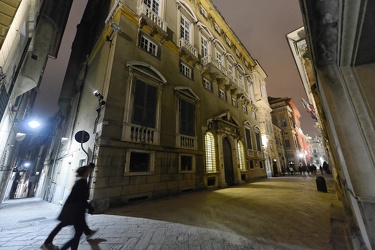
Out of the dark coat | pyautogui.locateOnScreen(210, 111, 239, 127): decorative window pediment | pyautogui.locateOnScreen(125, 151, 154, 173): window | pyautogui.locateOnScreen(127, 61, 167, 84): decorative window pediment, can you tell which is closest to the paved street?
the dark coat

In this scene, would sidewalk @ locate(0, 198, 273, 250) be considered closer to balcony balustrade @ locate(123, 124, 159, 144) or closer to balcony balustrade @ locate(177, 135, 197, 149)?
balcony balustrade @ locate(123, 124, 159, 144)

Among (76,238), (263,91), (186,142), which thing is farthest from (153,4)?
(263,91)

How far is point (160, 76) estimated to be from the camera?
9477 millimetres

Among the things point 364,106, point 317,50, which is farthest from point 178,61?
point 364,106

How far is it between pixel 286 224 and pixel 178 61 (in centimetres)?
1157

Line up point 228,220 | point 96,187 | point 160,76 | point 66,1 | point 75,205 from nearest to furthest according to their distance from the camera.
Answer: point 75,205 → point 228,220 → point 96,187 → point 160,76 → point 66,1

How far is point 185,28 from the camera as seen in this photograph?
1382cm

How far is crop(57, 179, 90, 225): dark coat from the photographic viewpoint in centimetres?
273

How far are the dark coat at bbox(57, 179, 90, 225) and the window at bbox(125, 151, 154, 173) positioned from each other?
4033 mm

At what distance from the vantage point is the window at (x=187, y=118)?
34.5 feet

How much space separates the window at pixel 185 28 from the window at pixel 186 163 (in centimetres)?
1048

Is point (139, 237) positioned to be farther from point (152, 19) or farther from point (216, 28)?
point (216, 28)

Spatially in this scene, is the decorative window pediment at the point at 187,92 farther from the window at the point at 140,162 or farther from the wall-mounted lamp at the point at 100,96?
the window at the point at 140,162

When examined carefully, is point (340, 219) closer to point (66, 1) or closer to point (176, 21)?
point (176, 21)
